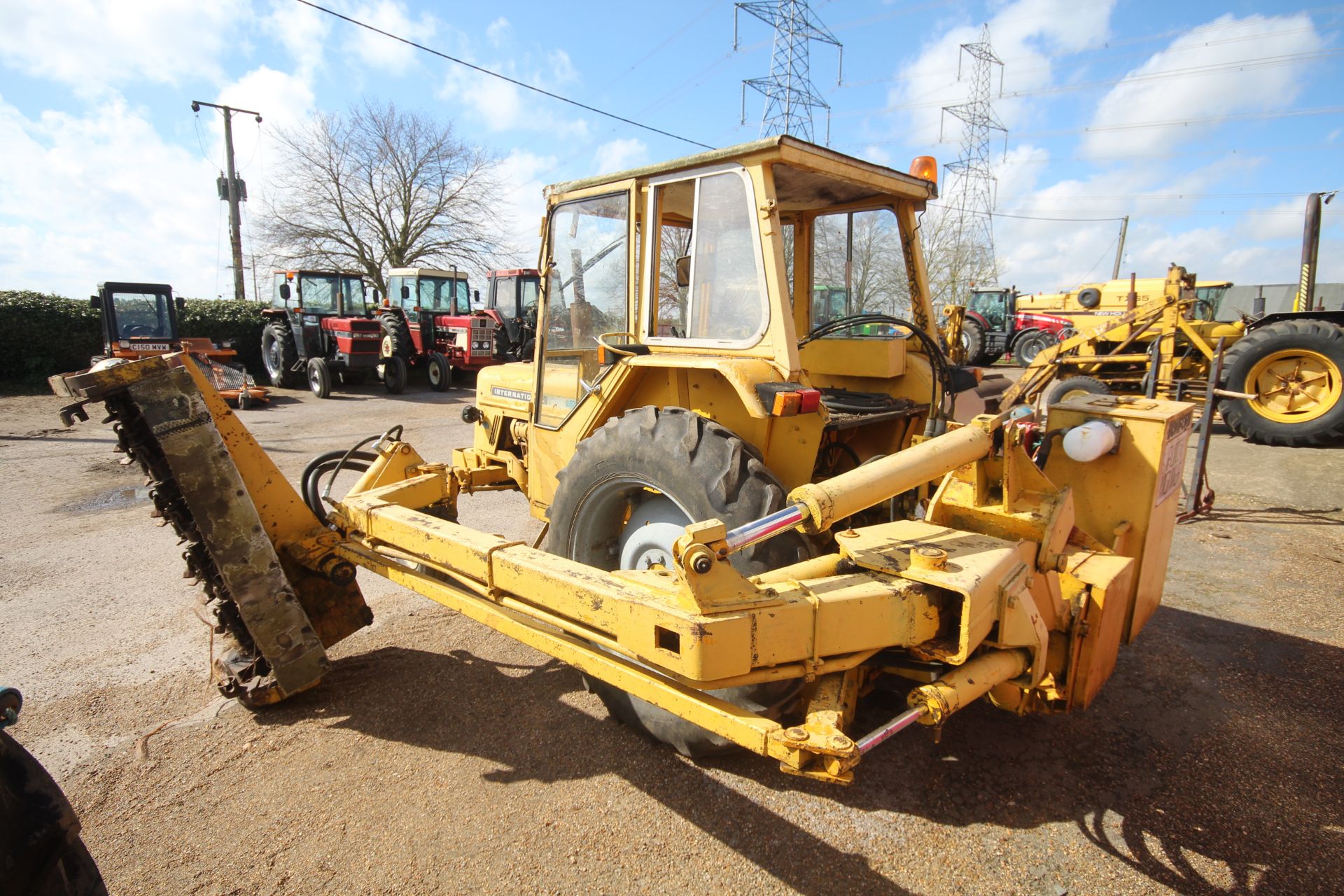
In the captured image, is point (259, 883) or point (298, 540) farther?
point (298, 540)

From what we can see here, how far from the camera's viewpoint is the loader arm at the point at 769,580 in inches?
74.0

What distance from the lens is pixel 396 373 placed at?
15703mm

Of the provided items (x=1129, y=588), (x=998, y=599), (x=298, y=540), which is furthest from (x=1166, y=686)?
(x=298, y=540)

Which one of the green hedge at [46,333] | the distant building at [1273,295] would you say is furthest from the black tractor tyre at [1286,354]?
the distant building at [1273,295]

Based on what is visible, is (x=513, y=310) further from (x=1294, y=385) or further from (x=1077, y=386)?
(x=1294, y=385)

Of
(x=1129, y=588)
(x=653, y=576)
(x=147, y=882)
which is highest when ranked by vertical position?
(x=653, y=576)

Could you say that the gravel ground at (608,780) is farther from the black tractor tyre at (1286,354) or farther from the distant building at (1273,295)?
the distant building at (1273,295)

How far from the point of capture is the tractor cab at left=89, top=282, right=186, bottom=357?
13562mm

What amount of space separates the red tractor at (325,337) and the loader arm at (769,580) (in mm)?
12919

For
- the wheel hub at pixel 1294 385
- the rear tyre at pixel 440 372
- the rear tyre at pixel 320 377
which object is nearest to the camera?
the wheel hub at pixel 1294 385

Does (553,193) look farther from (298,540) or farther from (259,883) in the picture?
(259,883)

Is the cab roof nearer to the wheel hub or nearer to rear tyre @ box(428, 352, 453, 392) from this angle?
the wheel hub

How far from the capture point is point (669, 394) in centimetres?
314

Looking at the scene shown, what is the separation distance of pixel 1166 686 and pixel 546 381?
10.9ft
